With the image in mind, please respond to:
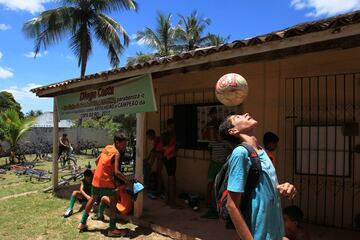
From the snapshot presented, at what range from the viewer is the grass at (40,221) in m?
6.10

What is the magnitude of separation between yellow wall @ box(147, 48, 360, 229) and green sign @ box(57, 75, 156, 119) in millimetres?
1747

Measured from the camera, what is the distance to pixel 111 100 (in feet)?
24.1

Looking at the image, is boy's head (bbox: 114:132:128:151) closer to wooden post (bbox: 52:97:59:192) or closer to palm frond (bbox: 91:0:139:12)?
wooden post (bbox: 52:97:59:192)

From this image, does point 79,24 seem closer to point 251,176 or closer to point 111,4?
point 111,4

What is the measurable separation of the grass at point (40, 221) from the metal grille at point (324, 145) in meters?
2.46

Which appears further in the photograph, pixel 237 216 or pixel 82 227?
pixel 82 227

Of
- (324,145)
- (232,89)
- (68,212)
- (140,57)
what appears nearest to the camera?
(232,89)

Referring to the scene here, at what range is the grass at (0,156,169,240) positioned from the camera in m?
6.10

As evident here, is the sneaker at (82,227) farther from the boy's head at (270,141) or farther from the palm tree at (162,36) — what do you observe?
the palm tree at (162,36)

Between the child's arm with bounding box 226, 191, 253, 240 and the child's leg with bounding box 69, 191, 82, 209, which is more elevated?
the child's arm with bounding box 226, 191, 253, 240

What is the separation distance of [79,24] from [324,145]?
19041mm

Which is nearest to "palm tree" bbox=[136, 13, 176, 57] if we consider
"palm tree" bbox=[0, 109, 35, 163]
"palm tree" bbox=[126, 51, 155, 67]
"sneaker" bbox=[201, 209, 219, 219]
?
"palm tree" bbox=[126, 51, 155, 67]

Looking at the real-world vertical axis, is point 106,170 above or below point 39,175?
above

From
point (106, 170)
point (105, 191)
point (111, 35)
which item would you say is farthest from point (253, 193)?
point (111, 35)
